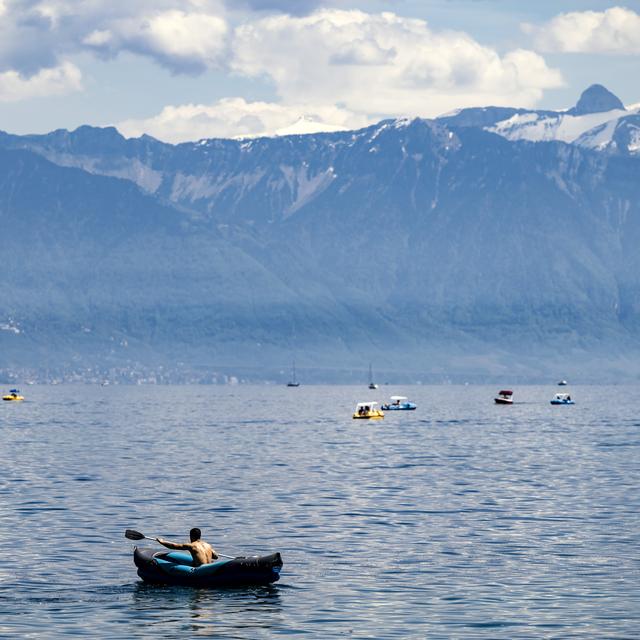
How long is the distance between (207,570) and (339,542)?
1766 centimetres

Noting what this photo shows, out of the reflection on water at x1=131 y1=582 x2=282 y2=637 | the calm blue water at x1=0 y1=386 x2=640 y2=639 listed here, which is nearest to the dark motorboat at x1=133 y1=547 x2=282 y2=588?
the reflection on water at x1=131 y1=582 x2=282 y2=637

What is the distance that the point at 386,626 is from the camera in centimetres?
6012

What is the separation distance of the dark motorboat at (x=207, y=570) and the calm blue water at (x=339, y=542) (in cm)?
55

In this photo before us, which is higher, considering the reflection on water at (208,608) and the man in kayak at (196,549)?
the man in kayak at (196,549)

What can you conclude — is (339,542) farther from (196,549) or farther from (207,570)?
(207,570)

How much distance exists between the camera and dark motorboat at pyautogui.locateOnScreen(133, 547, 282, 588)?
6762 cm

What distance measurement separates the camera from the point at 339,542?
84.7 m

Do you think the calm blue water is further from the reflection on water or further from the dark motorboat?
the dark motorboat

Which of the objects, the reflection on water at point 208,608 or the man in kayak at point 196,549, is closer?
the reflection on water at point 208,608

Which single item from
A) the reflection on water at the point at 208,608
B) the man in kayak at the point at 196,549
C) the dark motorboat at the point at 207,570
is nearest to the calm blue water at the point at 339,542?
the reflection on water at the point at 208,608

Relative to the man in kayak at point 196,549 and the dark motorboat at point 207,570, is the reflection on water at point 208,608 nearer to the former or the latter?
the dark motorboat at point 207,570

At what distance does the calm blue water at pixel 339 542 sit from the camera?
2432 inches

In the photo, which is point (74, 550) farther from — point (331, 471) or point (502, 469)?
point (502, 469)

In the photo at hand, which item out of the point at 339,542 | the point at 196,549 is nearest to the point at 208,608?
the point at 196,549
